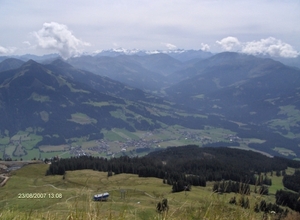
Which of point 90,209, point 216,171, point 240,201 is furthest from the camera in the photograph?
point 216,171

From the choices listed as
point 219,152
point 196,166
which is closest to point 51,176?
point 196,166

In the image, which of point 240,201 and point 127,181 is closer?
point 240,201

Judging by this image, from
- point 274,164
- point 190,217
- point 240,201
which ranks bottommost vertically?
point 274,164

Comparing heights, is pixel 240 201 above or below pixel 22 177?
above

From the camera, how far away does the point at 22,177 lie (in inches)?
3903

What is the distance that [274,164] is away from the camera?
14912cm

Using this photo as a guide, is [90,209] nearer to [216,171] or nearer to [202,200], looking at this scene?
[202,200]

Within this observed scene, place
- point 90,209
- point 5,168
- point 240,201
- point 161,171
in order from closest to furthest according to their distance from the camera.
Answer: point 90,209 → point 240,201 → point 161,171 → point 5,168

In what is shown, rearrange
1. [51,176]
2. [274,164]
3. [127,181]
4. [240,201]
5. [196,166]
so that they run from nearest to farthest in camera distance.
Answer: [240,201] → [127,181] → [51,176] → [196,166] → [274,164]

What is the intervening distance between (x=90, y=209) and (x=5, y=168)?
123 metres

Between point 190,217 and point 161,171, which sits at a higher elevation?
point 190,217

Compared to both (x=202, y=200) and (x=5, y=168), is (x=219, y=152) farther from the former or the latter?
(x=202, y=200)

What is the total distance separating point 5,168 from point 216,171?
8288 cm

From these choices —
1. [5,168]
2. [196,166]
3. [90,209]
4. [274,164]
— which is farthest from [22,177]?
[274,164]
